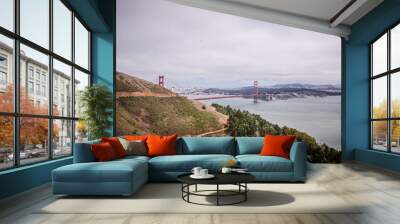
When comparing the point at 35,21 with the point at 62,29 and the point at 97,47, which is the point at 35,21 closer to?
the point at 62,29

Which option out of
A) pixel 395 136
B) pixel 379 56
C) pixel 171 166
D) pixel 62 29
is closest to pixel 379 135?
pixel 395 136

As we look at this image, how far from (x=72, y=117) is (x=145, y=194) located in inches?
125

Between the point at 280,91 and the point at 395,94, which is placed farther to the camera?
the point at 280,91

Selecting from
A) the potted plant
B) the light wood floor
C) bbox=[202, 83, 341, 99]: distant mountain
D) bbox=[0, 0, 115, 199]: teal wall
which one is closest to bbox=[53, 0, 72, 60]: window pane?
bbox=[0, 0, 115, 199]: teal wall

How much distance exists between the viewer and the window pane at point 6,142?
4984mm

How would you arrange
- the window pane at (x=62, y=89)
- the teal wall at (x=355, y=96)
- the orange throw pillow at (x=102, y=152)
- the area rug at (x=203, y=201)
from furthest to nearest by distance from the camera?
the teal wall at (x=355, y=96) < the window pane at (x=62, y=89) < the orange throw pillow at (x=102, y=152) < the area rug at (x=203, y=201)

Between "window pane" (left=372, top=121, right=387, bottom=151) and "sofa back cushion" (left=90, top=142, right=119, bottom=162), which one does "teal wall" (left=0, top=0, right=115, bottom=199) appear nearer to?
"sofa back cushion" (left=90, top=142, right=119, bottom=162)

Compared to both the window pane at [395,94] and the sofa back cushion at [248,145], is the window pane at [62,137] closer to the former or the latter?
the sofa back cushion at [248,145]

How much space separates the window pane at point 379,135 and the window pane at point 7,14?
25.9 ft

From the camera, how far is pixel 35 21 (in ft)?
19.9

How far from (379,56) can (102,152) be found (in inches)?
276

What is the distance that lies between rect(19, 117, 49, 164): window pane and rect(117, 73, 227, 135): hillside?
4165 millimetres

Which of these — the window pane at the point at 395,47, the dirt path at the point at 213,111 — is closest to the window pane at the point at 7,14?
the dirt path at the point at 213,111

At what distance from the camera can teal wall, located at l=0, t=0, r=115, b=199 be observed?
19.7 feet
